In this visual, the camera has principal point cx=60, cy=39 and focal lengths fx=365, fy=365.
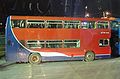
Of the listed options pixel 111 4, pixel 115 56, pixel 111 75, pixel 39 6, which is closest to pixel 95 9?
pixel 111 4

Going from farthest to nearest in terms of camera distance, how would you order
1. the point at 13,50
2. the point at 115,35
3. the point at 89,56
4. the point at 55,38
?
1. the point at 115,35
2. the point at 89,56
3. the point at 55,38
4. the point at 13,50

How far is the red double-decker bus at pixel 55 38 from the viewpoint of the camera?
84.2 feet

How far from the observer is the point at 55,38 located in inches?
1043

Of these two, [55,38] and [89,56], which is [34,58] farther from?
[89,56]

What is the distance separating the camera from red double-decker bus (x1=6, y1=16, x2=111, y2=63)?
25.7 metres

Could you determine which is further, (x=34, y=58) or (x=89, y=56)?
(x=89, y=56)

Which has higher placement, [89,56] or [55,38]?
[55,38]

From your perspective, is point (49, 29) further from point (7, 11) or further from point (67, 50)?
point (7, 11)

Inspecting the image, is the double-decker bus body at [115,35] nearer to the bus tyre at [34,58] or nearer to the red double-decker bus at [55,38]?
the red double-decker bus at [55,38]

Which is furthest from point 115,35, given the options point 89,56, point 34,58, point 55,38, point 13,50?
point 13,50

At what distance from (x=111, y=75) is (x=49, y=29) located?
929 centimetres

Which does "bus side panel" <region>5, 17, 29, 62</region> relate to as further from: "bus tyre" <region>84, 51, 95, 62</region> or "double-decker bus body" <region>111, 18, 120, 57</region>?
"double-decker bus body" <region>111, 18, 120, 57</region>

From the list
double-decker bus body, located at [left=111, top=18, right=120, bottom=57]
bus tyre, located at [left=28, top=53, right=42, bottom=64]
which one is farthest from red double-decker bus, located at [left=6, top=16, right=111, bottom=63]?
double-decker bus body, located at [left=111, top=18, right=120, bottom=57]

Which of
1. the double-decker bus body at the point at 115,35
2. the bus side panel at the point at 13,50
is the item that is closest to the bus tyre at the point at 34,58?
the bus side panel at the point at 13,50
